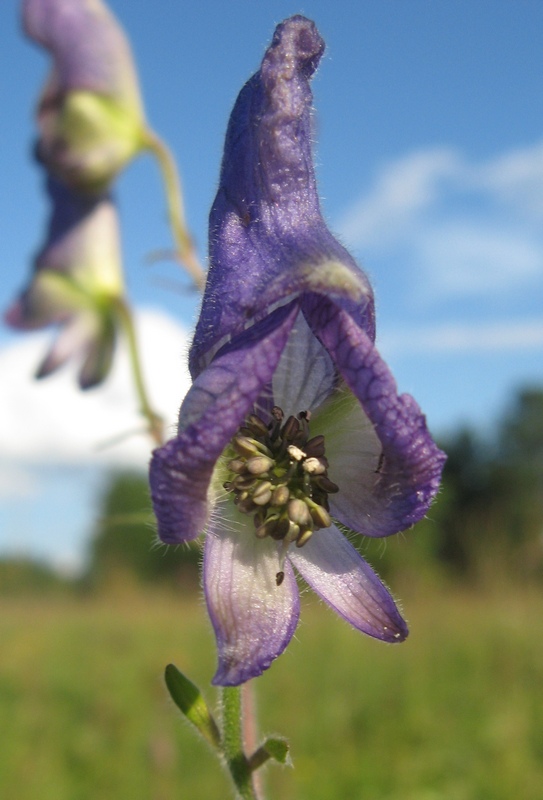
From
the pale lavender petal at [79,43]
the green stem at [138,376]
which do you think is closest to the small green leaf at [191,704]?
the green stem at [138,376]

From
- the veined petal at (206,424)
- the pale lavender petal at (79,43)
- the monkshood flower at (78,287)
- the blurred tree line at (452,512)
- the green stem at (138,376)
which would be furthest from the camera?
the blurred tree line at (452,512)

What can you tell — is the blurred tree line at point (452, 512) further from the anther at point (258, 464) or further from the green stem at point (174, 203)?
the anther at point (258, 464)

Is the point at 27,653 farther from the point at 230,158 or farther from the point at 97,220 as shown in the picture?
the point at 230,158

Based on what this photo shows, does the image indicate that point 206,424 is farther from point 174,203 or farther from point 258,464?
point 174,203

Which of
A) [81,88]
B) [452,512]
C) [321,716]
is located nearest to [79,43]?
[81,88]

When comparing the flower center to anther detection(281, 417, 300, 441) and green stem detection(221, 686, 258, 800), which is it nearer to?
anther detection(281, 417, 300, 441)

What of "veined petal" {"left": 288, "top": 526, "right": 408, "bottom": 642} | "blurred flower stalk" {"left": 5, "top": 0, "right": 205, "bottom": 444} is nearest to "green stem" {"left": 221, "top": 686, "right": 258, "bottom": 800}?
"veined petal" {"left": 288, "top": 526, "right": 408, "bottom": 642}
